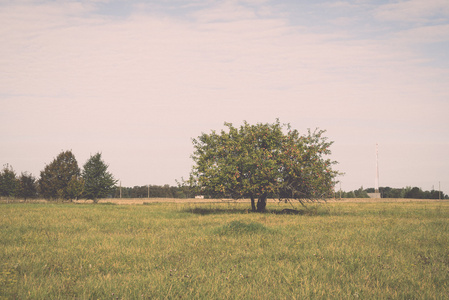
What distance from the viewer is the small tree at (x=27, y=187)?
61281 millimetres

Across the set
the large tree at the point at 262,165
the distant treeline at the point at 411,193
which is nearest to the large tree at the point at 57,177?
the large tree at the point at 262,165

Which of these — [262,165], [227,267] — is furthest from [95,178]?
[227,267]

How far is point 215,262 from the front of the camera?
28.1 feet

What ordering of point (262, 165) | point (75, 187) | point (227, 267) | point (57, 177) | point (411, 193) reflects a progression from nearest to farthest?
point (227, 267)
point (262, 165)
point (75, 187)
point (57, 177)
point (411, 193)

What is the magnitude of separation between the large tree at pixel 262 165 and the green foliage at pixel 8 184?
4929 cm

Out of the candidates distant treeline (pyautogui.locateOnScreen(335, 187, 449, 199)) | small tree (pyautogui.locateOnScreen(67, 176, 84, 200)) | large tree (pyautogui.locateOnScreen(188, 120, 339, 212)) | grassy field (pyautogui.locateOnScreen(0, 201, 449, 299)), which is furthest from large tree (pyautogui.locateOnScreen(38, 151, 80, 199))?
distant treeline (pyautogui.locateOnScreen(335, 187, 449, 199))

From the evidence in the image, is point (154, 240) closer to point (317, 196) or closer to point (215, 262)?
point (215, 262)

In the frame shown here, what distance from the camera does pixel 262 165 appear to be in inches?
949

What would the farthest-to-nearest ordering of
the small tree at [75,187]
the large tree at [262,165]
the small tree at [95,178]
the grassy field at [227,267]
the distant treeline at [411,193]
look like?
the distant treeline at [411,193], the small tree at [95,178], the small tree at [75,187], the large tree at [262,165], the grassy field at [227,267]

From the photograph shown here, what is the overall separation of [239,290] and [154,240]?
249 inches

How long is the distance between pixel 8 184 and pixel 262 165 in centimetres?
5536

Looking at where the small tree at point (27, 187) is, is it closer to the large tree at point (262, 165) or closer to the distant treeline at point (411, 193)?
the large tree at point (262, 165)

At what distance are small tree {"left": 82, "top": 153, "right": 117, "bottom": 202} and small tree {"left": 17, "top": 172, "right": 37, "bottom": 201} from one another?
1160 cm

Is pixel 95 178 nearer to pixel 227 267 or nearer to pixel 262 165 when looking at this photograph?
pixel 262 165
